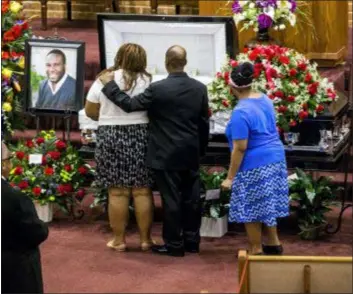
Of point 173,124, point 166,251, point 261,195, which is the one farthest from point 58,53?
point 261,195

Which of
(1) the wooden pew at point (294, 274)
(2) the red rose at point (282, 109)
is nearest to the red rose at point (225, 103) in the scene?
(2) the red rose at point (282, 109)

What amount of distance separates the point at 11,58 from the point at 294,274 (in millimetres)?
5149

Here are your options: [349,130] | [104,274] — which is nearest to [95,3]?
[349,130]

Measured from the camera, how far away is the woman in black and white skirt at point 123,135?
27.1ft

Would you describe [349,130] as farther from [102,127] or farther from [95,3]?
[95,3]

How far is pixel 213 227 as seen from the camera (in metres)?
8.86

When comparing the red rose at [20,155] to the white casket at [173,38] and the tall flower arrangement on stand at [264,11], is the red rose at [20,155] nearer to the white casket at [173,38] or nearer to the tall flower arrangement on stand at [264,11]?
the white casket at [173,38]

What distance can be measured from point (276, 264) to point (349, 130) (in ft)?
14.4

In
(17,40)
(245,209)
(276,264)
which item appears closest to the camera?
(276,264)

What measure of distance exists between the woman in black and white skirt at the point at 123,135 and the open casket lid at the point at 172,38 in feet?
3.14

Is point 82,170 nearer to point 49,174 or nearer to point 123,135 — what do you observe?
point 49,174

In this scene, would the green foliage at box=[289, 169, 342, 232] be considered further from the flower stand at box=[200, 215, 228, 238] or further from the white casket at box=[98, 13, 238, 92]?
the white casket at box=[98, 13, 238, 92]

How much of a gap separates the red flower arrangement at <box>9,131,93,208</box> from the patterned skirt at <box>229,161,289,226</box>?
5.05 feet

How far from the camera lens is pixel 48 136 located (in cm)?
937
